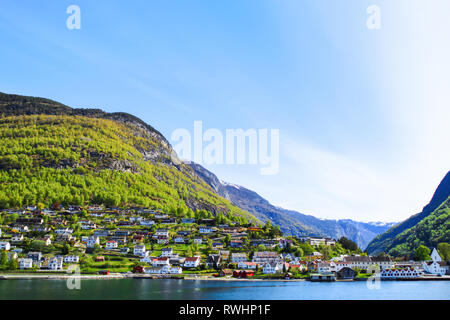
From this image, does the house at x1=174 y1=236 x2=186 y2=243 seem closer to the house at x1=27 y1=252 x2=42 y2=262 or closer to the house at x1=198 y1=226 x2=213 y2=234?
the house at x1=198 y1=226 x2=213 y2=234

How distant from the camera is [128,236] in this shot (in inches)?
4683

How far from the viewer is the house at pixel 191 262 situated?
9912cm

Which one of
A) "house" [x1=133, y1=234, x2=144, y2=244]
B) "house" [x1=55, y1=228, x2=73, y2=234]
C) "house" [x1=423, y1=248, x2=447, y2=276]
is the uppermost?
"house" [x1=55, y1=228, x2=73, y2=234]

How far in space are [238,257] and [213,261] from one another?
808cm

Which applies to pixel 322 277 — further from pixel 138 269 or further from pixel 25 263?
pixel 25 263

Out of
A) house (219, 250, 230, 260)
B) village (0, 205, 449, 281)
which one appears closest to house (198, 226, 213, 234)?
village (0, 205, 449, 281)

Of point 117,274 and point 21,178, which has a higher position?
point 21,178

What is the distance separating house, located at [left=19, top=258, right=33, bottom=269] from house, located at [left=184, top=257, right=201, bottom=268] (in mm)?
36884

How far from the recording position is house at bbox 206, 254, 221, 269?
9866cm

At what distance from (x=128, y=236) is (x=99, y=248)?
15489 millimetres

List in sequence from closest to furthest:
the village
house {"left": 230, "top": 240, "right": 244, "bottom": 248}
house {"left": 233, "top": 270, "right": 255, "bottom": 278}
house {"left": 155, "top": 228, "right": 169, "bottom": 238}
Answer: house {"left": 233, "top": 270, "right": 255, "bottom": 278}
the village
house {"left": 230, "top": 240, "right": 244, "bottom": 248}
house {"left": 155, "top": 228, "right": 169, "bottom": 238}
